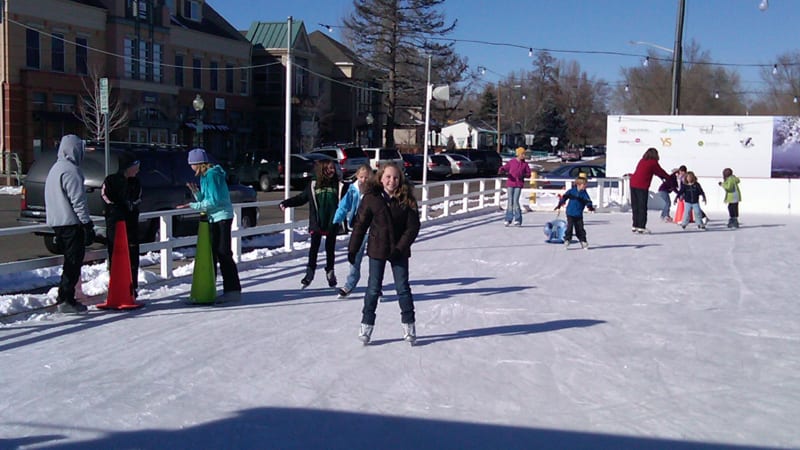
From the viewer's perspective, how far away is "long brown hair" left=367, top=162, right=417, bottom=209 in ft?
24.1

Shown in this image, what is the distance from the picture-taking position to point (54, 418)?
549 cm

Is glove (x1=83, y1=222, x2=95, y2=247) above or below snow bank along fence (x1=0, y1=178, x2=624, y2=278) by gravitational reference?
above

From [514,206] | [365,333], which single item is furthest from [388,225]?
[514,206]

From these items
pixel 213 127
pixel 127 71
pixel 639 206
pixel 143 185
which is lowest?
pixel 639 206

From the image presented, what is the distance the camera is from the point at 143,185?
45.6ft

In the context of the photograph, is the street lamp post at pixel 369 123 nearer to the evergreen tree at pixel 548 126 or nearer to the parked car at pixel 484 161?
the parked car at pixel 484 161

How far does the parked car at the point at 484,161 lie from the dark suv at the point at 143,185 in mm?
38785

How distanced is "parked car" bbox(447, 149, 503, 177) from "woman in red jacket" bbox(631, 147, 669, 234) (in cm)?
3464

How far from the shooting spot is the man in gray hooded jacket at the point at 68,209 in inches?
328

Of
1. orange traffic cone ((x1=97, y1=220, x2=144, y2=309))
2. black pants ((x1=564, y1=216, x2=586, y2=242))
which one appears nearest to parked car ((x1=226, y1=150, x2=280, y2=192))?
black pants ((x1=564, y1=216, x2=586, y2=242))

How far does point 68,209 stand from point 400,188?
341 cm

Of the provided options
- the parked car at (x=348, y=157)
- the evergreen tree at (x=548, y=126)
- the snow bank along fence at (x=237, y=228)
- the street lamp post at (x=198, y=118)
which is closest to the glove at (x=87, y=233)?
the snow bank along fence at (x=237, y=228)

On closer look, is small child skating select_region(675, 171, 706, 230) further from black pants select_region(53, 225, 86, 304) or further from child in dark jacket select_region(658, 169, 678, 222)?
black pants select_region(53, 225, 86, 304)

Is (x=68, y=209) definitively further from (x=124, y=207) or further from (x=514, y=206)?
(x=514, y=206)
